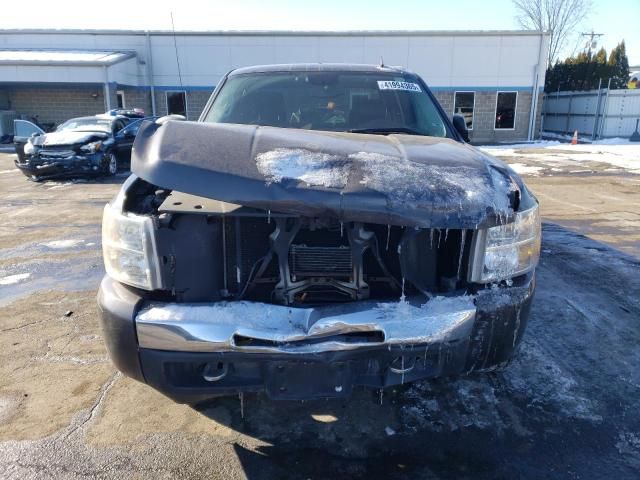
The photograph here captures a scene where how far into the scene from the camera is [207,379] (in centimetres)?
210

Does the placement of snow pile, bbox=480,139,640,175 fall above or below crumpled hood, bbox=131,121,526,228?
below

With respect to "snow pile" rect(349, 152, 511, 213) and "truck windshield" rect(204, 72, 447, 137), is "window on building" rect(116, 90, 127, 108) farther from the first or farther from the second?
"snow pile" rect(349, 152, 511, 213)

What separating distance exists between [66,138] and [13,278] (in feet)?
23.5

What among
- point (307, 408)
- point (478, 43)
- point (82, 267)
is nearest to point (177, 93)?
point (478, 43)

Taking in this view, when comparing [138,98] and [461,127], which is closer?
[461,127]

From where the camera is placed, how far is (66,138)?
1102cm

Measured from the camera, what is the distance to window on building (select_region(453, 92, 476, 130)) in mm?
23109

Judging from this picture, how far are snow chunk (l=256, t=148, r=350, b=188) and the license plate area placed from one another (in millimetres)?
747

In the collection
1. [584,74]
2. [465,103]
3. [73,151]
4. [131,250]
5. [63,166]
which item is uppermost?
[584,74]

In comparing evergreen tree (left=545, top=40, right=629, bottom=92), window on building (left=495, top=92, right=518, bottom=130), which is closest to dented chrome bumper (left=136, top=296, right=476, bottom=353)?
window on building (left=495, top=92, right=518, bottom=130)

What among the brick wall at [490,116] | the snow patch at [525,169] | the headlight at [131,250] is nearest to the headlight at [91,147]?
the headlight at [131,250]

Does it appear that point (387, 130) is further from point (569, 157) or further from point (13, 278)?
point (569, 157)

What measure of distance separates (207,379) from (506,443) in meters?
1.48

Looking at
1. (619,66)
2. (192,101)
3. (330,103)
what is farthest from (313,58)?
(619,66)
